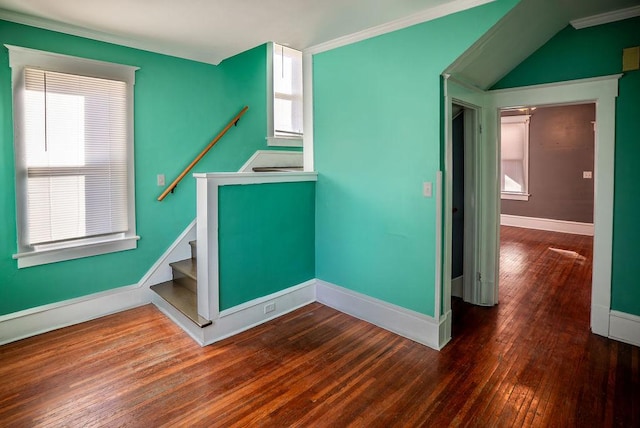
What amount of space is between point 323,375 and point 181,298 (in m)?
1.61

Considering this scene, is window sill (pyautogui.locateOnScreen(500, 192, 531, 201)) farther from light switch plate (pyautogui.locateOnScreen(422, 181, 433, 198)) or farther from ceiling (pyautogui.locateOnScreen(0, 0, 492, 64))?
ceiling (pyautogui.locateOnScreen(0, 0, 492, 64))

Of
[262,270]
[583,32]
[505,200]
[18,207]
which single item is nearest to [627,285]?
[583,32]

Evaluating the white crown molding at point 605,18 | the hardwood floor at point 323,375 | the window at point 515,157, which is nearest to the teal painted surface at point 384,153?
the hardwood floor at point 323,375

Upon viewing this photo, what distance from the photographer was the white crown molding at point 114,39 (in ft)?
9.12

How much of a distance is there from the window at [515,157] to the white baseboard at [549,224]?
46 cm

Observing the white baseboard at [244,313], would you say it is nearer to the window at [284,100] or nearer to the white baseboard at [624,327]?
the window at [284,100]

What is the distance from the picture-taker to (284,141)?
486 cm

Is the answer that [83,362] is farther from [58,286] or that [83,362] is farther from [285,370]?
[285,370]

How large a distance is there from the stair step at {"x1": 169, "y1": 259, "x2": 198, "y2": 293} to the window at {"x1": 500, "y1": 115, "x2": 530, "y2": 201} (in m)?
6.43

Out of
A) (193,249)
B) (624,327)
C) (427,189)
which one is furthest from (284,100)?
(624,327)

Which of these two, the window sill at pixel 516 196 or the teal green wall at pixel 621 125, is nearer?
the teal green wall at pixel 621 125

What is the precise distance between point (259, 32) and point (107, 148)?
5.68ft

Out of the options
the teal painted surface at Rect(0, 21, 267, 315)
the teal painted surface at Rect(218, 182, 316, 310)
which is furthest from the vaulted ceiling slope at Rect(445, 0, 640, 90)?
the teal painted surface at Rect(0, 21, 267, 315)

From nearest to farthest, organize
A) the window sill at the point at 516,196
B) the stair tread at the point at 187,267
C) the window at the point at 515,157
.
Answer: the stair tread at the point at 187,267, the window at the point at 515,157, the window sill at the point at 516,196
